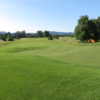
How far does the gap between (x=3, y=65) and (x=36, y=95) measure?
14.9ft

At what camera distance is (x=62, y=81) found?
8508 millimetres

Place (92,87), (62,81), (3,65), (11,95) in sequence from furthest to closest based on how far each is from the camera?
(3,65) < (62,81) < (92,87) < (11,95)

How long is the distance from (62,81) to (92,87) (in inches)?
51.2

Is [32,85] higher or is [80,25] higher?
[80,25]

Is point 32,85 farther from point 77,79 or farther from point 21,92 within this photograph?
point 77,79

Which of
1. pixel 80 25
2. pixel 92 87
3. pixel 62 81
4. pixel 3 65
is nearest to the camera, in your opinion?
pixel 92 87

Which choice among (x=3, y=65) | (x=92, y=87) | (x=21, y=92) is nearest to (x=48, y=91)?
(x=21, y=92)

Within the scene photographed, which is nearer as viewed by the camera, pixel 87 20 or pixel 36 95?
pixel 36 95

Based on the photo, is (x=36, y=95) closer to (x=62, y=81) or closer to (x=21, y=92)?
(x=21, y=92)

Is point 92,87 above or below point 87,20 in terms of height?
below

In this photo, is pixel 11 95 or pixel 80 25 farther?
pixel 80 25

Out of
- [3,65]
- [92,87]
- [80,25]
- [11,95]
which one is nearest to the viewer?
[11,95]

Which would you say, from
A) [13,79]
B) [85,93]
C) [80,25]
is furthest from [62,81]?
[80,25]

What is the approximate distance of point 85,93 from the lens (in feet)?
24.0
